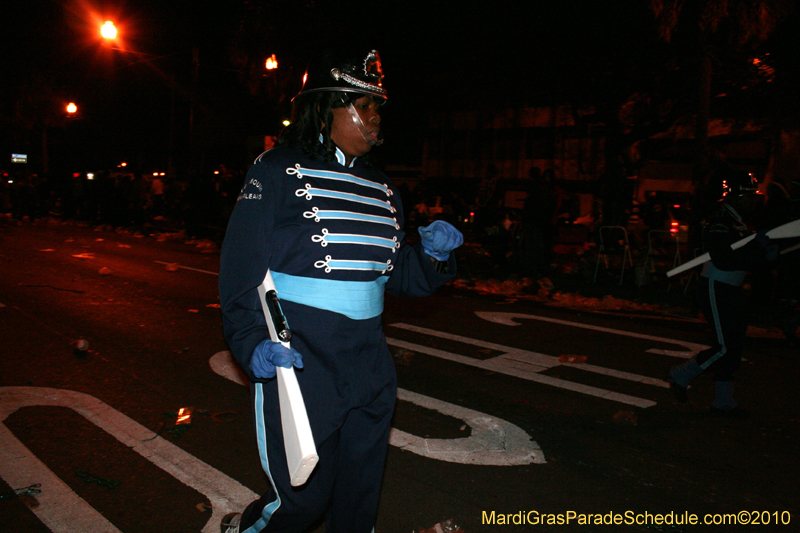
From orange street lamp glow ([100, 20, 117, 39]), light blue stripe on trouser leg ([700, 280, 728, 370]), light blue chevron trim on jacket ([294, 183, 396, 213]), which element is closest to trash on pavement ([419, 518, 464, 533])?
light blue chevron trim on jacket ([294, 183, 396, 213])

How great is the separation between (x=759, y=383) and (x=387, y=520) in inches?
172

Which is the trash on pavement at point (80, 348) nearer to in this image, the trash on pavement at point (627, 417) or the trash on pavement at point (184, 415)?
the trash on pavement at point (184, 415)

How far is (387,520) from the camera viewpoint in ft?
11.4

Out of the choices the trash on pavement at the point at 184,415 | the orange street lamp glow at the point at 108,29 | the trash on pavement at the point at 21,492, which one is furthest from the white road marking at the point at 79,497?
the orange street lamp glow at the point at 108,29

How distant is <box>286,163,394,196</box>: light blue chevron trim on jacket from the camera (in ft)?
7.53

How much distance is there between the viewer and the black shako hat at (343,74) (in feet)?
7.89

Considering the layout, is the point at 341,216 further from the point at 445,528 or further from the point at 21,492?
the point at 21,492

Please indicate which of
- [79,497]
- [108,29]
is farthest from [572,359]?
[108,29]

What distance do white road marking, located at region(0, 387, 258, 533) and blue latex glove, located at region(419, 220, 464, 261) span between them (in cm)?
197

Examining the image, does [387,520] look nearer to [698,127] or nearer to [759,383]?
[759,383]

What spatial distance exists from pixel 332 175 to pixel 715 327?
400 centimetres

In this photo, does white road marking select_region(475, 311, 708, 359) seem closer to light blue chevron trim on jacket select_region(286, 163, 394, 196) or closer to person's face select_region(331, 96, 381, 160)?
light blue chevron trim on jacket select_region(286, 163, 394, 196)

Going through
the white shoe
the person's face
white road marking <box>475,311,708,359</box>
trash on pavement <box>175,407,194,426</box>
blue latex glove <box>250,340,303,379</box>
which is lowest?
trash on pavement <box>175,407,194,426</box>

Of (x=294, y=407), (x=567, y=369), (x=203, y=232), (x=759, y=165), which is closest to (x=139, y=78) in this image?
(x=203, y=232)
